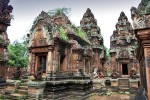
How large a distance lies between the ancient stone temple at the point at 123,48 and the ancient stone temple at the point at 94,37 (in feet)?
6.66

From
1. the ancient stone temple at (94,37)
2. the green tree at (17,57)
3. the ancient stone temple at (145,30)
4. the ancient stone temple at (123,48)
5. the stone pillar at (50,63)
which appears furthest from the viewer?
the green tree at (17,57)

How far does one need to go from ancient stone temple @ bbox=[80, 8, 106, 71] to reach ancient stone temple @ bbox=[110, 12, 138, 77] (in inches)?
79.9

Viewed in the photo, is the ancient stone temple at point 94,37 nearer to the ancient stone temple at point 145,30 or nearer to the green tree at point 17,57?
the green tree at point 17,57

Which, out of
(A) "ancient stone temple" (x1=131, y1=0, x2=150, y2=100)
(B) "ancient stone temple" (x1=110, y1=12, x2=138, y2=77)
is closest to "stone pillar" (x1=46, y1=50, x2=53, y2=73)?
(A) "ancient stone temple" (x1=131, y1=0, x2=150, y2=100)

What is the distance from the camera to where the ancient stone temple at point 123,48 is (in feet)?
68.9

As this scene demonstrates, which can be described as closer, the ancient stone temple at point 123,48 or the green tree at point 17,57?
the ancient stone temple at point 123,48

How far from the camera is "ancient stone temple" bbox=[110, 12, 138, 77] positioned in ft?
68.9

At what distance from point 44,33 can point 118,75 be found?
13.6 m

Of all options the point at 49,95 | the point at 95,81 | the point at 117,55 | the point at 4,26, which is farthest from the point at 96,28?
the point at 4,26

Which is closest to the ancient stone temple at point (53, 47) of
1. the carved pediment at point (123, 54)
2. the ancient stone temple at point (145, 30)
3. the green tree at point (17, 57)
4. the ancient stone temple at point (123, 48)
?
the ancient stone temple at point (145, 30)

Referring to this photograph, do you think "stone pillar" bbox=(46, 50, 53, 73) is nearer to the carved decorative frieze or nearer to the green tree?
the carved decorative frieze

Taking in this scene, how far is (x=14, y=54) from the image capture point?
107 ft

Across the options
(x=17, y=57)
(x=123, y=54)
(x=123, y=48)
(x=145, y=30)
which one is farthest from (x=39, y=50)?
(x=17, y=57)

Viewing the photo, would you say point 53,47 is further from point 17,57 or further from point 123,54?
point 17,57
